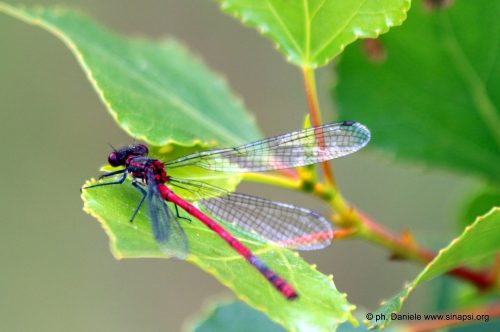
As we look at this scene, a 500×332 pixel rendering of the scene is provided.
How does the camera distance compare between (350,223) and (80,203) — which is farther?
(80,203)

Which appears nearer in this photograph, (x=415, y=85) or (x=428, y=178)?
(x=415, y=85)

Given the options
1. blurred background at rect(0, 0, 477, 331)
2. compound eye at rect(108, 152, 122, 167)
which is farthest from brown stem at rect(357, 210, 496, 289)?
blurred background at rect(0, 0, 477, 331)

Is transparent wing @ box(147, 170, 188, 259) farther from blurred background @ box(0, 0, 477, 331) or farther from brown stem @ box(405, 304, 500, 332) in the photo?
blurred background @ box(0, 0, 477, 331)

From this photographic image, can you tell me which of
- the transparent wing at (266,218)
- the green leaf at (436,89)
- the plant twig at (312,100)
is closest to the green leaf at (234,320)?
the transparent wing at (266,218)

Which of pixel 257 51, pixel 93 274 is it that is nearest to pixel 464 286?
pixel 93 274

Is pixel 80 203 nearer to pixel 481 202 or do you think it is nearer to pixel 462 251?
pixel 481 202

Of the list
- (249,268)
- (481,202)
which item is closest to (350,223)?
(249,268)

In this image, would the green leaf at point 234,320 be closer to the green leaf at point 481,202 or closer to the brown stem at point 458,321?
the brown stem at point 458,321

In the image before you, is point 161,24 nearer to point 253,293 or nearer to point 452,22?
point 452,22
